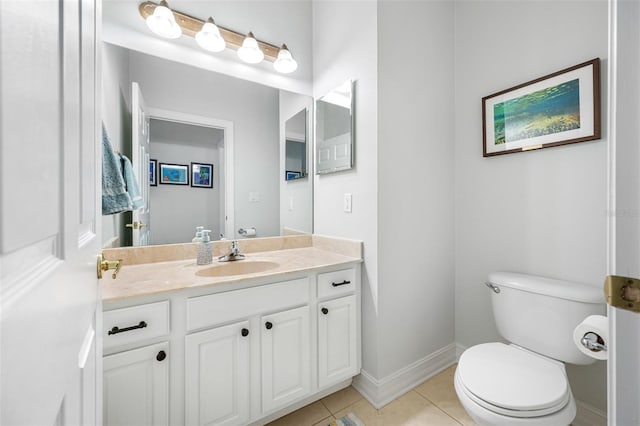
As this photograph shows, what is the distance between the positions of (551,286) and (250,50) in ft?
6.90

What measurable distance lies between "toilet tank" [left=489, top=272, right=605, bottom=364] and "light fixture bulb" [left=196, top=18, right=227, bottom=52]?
2080mm

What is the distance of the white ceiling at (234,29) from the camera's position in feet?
4.68

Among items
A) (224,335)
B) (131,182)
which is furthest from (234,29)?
(224,335)

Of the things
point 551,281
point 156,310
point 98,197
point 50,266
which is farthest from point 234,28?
point 551,281

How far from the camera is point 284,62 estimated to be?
1830 millimetres

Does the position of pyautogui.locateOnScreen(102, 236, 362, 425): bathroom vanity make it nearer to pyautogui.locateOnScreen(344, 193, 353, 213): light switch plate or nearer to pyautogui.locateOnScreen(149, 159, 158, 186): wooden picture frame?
→ pyautogui.locateOnScreen(344, 193, 353, 213): light switch plate

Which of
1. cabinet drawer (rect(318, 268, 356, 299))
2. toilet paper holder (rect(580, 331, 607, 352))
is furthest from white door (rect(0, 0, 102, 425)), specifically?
toilet paper holder (rect(580, 331, 607, 352))

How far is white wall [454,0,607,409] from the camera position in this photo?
132 centimetres

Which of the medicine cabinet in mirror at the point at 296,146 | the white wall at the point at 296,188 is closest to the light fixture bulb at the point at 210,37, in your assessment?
the white wall at the point at 296,188

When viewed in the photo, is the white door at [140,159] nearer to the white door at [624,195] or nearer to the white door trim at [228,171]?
the white door trim at [228,171]

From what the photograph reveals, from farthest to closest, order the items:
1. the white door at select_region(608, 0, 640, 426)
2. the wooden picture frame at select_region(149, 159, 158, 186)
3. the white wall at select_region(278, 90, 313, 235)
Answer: the white wall at select_region(278, 90, 313, 235)
the wooden picture frame at select_region(149, 159, 158, 186)
the white door at select_region(608, 0, 640, 426)

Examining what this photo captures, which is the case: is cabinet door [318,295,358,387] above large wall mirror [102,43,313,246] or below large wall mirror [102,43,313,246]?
below

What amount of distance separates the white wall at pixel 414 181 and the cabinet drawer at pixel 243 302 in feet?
1.64

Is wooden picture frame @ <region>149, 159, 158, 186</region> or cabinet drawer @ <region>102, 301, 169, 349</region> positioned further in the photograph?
wooden picture frame @ <region>149, 159, 158, 186</region>
